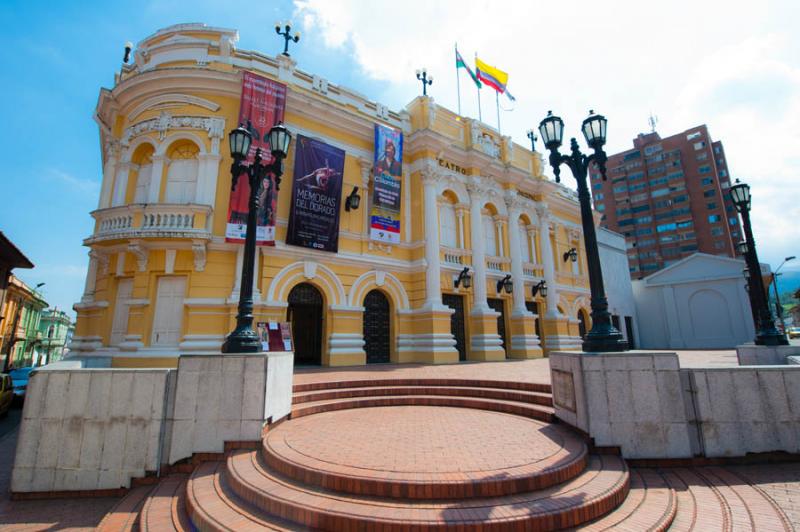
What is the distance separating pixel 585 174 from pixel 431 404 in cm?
553

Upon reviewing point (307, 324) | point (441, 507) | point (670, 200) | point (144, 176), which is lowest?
A: point (441, 507)

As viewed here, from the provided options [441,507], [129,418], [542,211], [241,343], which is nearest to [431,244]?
[542,211]

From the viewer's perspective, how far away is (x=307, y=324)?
14242 mm

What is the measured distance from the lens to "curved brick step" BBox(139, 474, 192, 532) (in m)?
3.75

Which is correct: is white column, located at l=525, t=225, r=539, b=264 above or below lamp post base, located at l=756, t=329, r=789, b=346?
above

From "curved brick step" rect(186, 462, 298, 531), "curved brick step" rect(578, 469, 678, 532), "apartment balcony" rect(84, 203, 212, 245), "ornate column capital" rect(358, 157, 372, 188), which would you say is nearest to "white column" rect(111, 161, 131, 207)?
"apartment balcony" rect(84, 203, 212, 245)

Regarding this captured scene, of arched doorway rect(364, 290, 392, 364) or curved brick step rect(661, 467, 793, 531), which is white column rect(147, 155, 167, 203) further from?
curved brick step rect(661, 467, 793, 531)

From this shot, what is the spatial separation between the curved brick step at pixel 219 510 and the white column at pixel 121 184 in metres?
11.6

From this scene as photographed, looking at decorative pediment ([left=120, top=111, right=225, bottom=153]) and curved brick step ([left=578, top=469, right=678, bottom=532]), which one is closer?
curved brick step ([left=578, top=469, right=678, bottom=532])

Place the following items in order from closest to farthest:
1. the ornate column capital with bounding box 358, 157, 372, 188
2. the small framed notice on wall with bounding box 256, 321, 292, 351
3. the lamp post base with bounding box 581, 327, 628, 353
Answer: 1. the lamp post base with bounding box 581, 327, 628, 353
2. the small framed notice on wall with bounding box 256, 321, 292, 351
3. the ornate column capital with bounding box 358, 157, 372, 188

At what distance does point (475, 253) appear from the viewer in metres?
16.9

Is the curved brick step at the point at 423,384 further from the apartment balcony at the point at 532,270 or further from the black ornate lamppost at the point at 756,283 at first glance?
the apartment balcony at the point at 532,270

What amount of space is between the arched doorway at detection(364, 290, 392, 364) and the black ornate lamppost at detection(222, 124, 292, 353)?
26.8 ft

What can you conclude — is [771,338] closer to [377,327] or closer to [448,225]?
[448,225]
